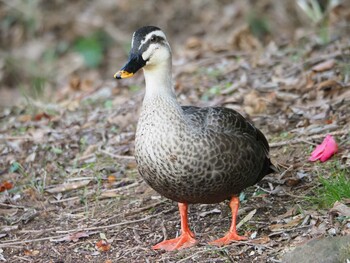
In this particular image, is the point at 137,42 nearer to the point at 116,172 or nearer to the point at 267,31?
the point at 116,172

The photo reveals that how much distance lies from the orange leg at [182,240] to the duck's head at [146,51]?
37.9 inches

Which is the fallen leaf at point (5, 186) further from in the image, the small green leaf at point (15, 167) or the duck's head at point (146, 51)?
the duck's head at point (146, 51)

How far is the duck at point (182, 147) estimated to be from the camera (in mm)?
4191

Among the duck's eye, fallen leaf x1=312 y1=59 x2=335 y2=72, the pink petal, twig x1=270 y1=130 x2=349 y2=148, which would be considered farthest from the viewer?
fallen leaf x1=312 y1=59 x2=335 y2=72

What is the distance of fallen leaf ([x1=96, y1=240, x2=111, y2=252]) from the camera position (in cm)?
Answer: 462

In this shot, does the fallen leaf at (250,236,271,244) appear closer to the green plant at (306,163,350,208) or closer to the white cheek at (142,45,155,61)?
the green plant at (306,163,350,208)

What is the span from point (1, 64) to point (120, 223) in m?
6.64

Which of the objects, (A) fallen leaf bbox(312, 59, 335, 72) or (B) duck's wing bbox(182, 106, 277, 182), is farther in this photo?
(A) fallen leaf bbox(312, 59, 335, 72)

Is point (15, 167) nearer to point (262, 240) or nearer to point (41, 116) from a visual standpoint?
point (41, 116)

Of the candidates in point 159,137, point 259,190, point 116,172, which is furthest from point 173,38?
point 159,137

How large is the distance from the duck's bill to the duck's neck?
0.11m

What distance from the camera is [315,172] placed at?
5066 millimetres

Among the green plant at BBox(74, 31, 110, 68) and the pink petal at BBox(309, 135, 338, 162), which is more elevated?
the green plant at BBox(74, 31, 110, 68)

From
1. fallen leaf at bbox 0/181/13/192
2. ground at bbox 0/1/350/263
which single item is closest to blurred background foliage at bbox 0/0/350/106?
ground at bbox 0/1/350/263
